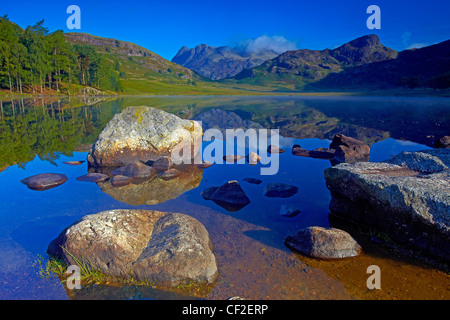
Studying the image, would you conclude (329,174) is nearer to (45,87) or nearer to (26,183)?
(26,183)

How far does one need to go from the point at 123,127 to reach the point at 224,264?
13.8 m

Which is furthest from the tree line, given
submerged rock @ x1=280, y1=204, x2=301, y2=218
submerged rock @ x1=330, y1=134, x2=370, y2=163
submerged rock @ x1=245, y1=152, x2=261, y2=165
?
submerged rock @ x1=280, y1=204, x2=301, y2=218

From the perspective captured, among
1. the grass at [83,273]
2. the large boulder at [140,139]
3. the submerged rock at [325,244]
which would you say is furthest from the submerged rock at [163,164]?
the submerged rock at [325,244]

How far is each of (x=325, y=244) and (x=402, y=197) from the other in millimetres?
2827

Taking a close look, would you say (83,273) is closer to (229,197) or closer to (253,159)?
(229,197)

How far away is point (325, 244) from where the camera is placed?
320 inches

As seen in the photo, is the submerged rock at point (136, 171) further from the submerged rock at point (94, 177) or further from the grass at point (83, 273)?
the grass at point (83, 273)

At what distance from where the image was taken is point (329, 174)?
434 inches

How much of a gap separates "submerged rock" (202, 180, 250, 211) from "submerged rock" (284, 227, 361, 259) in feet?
11.4

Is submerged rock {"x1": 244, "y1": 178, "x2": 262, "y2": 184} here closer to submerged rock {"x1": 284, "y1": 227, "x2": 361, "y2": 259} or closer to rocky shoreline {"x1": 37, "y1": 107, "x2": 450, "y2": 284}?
rocky shoreline {"x1": 37, "y1": 107, "x2": 450, "y2": 284}

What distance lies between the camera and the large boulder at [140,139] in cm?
1764

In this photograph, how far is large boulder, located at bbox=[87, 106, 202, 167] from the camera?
57.9ft

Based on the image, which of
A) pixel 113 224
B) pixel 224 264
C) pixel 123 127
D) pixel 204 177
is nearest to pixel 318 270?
pixel 224 264

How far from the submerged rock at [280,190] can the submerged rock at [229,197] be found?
1.41 m
